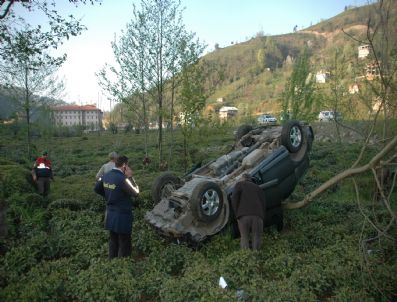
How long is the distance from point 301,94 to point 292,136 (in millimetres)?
11827

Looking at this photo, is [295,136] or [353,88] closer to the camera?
[295,136]

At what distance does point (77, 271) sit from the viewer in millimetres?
5996

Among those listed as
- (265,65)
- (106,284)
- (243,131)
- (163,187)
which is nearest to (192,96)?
(243,131)

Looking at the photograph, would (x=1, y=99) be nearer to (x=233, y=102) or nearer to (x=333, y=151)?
(x=333, y=151)

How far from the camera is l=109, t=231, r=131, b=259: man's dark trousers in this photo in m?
6.44

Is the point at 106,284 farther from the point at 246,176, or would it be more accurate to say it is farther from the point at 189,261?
the point at 246,176

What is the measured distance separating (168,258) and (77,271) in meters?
1.45

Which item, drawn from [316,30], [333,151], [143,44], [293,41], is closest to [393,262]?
[143,44]

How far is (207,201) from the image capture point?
6.99m

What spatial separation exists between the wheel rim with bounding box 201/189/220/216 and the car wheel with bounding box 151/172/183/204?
155 centimetres

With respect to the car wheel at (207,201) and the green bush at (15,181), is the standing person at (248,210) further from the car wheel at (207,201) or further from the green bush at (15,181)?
the green bush at (15,181)

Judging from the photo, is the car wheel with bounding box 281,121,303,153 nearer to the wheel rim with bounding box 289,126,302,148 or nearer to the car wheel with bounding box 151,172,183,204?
the wheel rim with bounding box 289,126,302,148

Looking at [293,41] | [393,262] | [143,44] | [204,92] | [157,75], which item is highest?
[293,41]

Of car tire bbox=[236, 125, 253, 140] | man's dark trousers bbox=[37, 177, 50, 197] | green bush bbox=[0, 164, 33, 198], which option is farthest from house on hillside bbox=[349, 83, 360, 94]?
green bush bbox=[0, 164, 33, 198]
